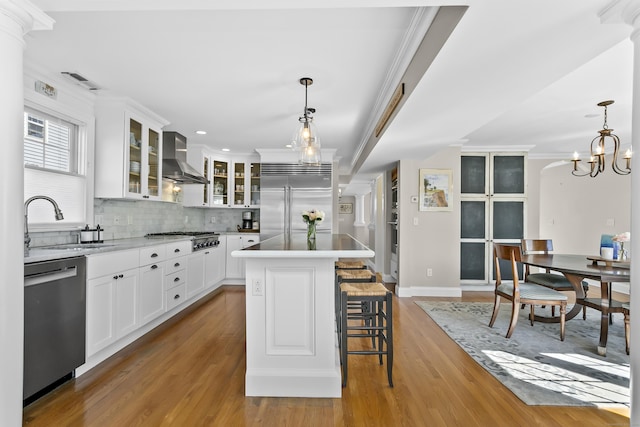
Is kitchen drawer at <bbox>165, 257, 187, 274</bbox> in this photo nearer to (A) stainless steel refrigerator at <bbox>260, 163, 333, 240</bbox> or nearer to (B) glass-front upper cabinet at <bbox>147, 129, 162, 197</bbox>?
(B) glass-front upper cabinet at <bbox>147, 129, 162, 197</bbox>

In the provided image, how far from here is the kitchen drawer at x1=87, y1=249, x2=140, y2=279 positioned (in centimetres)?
265

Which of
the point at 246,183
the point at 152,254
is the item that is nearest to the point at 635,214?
the point at 152,254

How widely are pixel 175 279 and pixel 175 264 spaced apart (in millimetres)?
174

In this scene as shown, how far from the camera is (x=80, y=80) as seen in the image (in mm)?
3064

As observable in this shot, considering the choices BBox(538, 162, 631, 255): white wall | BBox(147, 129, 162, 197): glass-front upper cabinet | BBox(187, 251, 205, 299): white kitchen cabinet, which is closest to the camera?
BBox(147, 129, 162, 197): glass-front upper cabinet

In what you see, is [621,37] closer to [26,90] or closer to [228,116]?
[228,116]

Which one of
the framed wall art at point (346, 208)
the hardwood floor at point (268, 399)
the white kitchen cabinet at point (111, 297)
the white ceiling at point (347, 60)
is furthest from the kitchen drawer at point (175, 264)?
the framed wall art at point (346, 208)

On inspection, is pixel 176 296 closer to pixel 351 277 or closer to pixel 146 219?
pixel 146 219

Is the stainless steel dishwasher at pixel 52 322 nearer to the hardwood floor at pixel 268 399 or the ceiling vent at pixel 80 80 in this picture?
the hardwood floor at pixel 268 399

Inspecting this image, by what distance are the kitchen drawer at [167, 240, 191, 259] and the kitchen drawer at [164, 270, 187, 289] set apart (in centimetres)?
22

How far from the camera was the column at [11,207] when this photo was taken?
1391mm

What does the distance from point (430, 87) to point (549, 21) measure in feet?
2.75

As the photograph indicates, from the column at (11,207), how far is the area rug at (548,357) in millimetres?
2764

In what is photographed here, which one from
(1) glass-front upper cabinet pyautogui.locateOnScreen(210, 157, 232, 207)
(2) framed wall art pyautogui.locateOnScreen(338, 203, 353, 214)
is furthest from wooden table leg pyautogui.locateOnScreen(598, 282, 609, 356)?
(2) framed wall art pyautogui.locateOnScreen(338, 203, 353, 214)
